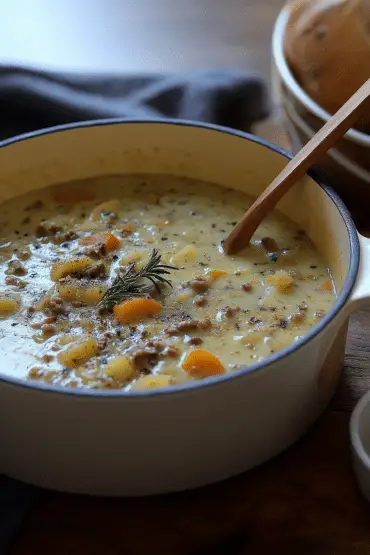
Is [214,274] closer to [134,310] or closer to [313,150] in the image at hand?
[134,310]

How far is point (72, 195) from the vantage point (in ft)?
7.06

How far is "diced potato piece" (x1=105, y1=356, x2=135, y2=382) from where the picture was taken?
1.53 metres

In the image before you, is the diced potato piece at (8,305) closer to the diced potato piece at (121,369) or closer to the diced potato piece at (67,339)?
the diced potato piece at (67,339)

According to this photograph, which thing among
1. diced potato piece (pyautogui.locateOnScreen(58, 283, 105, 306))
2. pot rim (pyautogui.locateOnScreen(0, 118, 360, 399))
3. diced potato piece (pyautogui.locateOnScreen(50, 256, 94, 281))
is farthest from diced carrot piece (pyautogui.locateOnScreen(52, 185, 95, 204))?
pot rim (pyautogui.locateOnScreen(0, 118, 360, 399))

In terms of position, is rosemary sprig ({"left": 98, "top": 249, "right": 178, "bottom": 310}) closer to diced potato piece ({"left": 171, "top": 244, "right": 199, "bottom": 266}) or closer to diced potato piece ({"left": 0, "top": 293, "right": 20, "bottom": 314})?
diced potato piece ({"left": 171, "top": 244, "right": 199, "bottom": 266})

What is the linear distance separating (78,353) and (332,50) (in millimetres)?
1073

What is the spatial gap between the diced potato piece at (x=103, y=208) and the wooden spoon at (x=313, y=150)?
1.33 feet

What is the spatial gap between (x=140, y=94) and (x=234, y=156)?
1.91ft

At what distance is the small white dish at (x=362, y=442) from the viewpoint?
4.60ft

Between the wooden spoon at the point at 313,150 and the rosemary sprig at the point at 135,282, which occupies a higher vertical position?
the wooden spoon at the point at 313,150

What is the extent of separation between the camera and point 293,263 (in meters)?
1.88

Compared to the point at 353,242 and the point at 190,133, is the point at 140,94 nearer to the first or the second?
the point at 190,133

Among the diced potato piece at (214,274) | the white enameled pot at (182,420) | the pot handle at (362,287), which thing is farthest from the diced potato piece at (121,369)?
the pot handle at (362,287)

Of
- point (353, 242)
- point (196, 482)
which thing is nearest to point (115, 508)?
point (196, 482)
